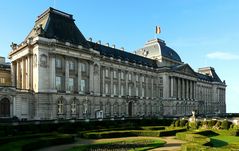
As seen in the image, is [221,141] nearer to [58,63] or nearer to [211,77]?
[58,63]

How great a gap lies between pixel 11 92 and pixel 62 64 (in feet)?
39.1

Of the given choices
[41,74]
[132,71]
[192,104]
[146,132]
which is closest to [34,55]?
[41,74]

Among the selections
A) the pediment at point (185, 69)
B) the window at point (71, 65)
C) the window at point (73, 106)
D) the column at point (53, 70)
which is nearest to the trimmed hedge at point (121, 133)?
the column at point (53, 70)

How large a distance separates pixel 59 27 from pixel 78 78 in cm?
1131

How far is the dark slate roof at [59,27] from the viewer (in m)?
56.9

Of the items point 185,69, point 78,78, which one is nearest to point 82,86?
point 78,78

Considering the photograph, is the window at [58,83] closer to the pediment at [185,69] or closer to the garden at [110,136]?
the garden at [110,136]

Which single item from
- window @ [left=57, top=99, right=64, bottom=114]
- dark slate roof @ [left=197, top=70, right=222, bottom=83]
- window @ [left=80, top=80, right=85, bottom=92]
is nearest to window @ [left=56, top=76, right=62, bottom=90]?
window @ [left=57, top=99, right=64, bottom=114]

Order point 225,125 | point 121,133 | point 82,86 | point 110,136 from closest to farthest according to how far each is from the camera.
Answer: point 110,136 < point 121,133 < point 225,125 < point 82,86

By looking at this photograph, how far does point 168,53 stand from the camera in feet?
328

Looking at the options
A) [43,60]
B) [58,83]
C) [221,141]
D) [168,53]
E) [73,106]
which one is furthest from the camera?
[168,53]

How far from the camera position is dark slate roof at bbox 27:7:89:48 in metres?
56.9

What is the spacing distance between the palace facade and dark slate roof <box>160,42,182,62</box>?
5.20 ft

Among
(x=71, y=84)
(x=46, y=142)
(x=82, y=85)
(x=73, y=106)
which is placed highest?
(x=71, y=84)
